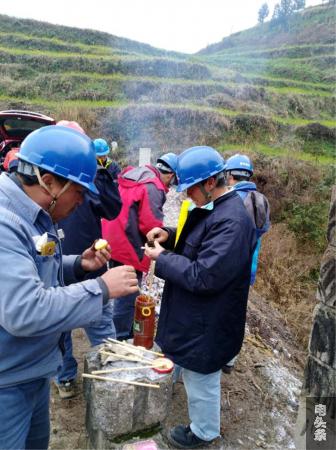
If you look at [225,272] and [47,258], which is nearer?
[47,258]

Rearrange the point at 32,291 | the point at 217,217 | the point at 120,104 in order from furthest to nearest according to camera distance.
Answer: the point at 120,104
the point at 217,217
the point at 32,291

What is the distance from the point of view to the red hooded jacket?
3.62m

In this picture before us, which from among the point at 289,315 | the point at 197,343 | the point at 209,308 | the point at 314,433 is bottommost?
the point at 289,315

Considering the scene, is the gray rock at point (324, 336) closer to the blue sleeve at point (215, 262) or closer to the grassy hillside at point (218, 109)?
the blue sleeve at point (215, 262)

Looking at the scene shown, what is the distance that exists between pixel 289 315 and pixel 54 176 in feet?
20.2

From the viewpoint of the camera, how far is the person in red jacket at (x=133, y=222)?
363cm

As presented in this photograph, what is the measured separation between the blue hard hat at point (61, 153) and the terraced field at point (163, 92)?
1479 centimetres

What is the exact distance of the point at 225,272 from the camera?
2242 mm

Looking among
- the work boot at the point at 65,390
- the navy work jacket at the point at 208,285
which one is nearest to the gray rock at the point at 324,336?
the navy work jacket at the point at 208,285

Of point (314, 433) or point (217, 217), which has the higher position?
point (217, 217)

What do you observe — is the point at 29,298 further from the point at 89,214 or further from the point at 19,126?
the point at 19,126

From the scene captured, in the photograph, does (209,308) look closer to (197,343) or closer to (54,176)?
(197,343)

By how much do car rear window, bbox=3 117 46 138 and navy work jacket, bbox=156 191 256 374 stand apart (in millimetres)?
3486

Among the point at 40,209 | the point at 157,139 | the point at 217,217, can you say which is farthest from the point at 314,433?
the point at 157,139
